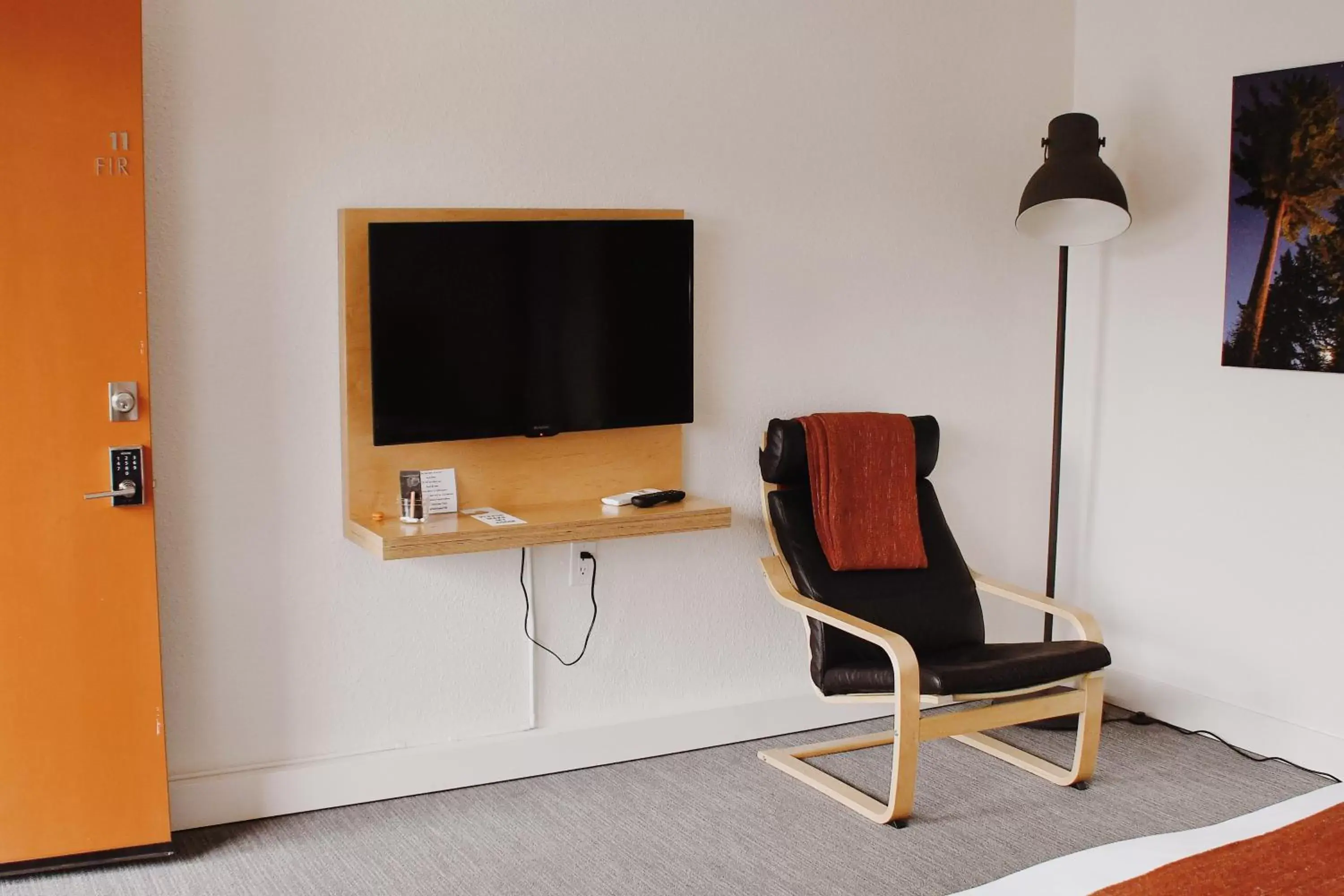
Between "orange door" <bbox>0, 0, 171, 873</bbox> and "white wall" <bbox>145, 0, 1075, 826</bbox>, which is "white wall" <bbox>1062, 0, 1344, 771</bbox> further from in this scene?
"orange door" <bbox>0, 0, 171, 873</bbox>

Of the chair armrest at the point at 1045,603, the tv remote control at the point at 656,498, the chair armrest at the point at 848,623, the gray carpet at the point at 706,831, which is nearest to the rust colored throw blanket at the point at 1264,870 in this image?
the gray carpet at the point at 706,831

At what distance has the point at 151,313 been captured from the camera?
3.18 meters

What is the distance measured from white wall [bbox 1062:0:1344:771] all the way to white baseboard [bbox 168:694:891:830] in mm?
1110

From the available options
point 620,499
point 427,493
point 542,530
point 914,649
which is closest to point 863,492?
point 914,649

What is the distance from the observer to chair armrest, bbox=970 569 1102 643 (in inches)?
148

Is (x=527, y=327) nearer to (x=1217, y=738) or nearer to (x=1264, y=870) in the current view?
(x=1264, y=870)

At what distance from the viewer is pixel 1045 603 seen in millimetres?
3828

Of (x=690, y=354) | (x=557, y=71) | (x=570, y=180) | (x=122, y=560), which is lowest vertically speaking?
(x=122, y=560)

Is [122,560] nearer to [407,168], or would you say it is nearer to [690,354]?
[407,168]

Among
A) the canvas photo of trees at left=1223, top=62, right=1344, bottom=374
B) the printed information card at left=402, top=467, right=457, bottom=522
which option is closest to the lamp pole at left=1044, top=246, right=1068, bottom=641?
the canvas photo of trees at left=1223, top=62, right=1344, bottom=374

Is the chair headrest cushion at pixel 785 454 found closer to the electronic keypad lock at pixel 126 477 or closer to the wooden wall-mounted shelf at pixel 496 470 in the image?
the wooden wall-mounted shelf at pixel 496 470

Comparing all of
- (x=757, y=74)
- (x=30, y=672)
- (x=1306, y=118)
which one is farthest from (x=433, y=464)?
(x=1306, y=118)

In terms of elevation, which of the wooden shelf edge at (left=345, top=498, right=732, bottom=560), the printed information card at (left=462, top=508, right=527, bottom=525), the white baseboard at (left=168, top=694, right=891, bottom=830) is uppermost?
the printed information card at (left=462, top=508, right=527, bottom=525)

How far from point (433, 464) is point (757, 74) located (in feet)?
4.94
